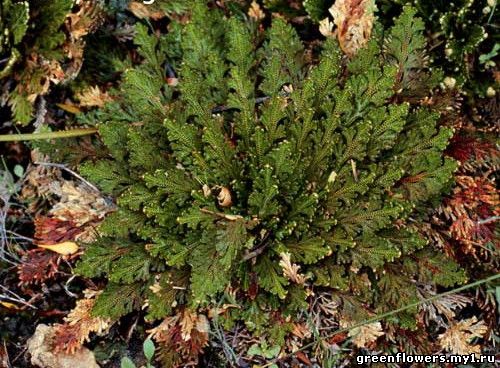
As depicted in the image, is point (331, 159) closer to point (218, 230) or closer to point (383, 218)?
point (383, 218)

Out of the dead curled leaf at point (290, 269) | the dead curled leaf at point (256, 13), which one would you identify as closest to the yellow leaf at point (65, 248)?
the dead curled leaf at point (290, 269)

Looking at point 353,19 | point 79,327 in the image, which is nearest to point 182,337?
point 79,327

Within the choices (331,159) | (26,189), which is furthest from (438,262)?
(26,189)

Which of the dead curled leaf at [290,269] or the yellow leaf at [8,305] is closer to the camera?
the dead curled leaf at [290,269]

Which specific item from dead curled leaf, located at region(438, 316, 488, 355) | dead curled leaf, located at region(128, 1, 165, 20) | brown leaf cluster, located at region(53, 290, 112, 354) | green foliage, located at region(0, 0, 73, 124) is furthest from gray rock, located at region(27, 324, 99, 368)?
dead curled leaf, located at region(128, 1, 165, 20)

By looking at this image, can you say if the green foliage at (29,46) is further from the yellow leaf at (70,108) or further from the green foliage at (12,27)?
the yellow leaf at (70,108)
